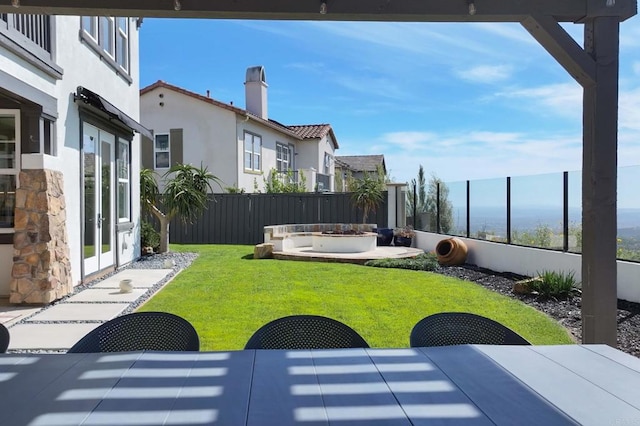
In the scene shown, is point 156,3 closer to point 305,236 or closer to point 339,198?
point 305,236

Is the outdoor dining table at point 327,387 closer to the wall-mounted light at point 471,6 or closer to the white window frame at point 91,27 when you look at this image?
the wall-mounted light at point 471,6

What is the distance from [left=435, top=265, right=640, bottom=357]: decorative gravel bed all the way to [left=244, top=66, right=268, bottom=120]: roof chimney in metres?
13.5

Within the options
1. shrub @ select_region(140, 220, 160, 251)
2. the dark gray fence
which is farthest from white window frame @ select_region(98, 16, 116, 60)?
the dark gray fence

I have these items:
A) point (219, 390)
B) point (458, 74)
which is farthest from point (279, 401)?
point (458, 74)

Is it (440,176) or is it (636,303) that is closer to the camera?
(636,303)

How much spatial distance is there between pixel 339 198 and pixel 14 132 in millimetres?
11248

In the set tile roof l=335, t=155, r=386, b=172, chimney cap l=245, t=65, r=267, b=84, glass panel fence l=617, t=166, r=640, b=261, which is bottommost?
glass panel fence l=617, t=166, r=640, b=261

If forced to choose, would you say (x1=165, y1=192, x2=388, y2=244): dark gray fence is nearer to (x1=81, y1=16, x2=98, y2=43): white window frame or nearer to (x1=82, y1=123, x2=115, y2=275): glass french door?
(x1=82, y1=123, x2=115, y2=275): glass french door

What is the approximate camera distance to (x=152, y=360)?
2.24 m

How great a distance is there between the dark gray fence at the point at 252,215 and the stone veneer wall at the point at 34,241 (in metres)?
10.5

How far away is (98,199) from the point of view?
8.57m

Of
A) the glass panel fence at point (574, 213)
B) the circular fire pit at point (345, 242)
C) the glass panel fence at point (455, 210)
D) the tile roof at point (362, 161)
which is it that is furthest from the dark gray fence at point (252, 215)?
the tile roof at point (362, 161)

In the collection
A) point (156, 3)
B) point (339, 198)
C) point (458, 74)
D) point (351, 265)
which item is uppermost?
point (458, 74)

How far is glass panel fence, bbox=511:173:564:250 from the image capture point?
8375mm
